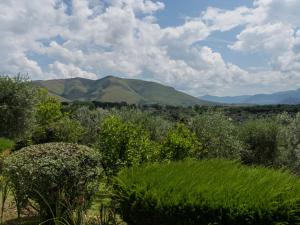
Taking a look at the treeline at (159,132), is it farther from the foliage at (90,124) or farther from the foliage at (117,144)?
the foliage at (90,124)

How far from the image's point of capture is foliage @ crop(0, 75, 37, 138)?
86.8ft

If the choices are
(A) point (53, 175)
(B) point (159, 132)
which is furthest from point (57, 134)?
(A) point (53, 175)

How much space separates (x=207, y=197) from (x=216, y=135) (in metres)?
20.5

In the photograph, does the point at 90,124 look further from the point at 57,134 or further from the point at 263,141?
the point at 263,141

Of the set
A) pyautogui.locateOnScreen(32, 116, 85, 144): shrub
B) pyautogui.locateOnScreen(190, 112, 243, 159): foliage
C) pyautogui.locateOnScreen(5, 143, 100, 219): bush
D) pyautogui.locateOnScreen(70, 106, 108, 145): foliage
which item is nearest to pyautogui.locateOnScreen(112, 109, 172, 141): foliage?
pyautogui.locateOnScreen(70, 106, 108, 145): foliage

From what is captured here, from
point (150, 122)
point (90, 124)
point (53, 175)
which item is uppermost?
point (53, 175)

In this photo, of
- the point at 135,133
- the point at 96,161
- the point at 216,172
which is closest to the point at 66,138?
the point at 135,133

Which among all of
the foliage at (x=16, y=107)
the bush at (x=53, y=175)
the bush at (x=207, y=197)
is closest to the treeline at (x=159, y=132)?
the foliage at (x=16, y=107)

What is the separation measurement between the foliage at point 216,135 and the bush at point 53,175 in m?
17.1

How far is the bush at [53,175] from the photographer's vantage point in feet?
26.3

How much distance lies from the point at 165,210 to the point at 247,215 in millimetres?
1242

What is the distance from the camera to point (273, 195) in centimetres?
636

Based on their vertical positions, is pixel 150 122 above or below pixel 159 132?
above

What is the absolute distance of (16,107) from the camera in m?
26.4
